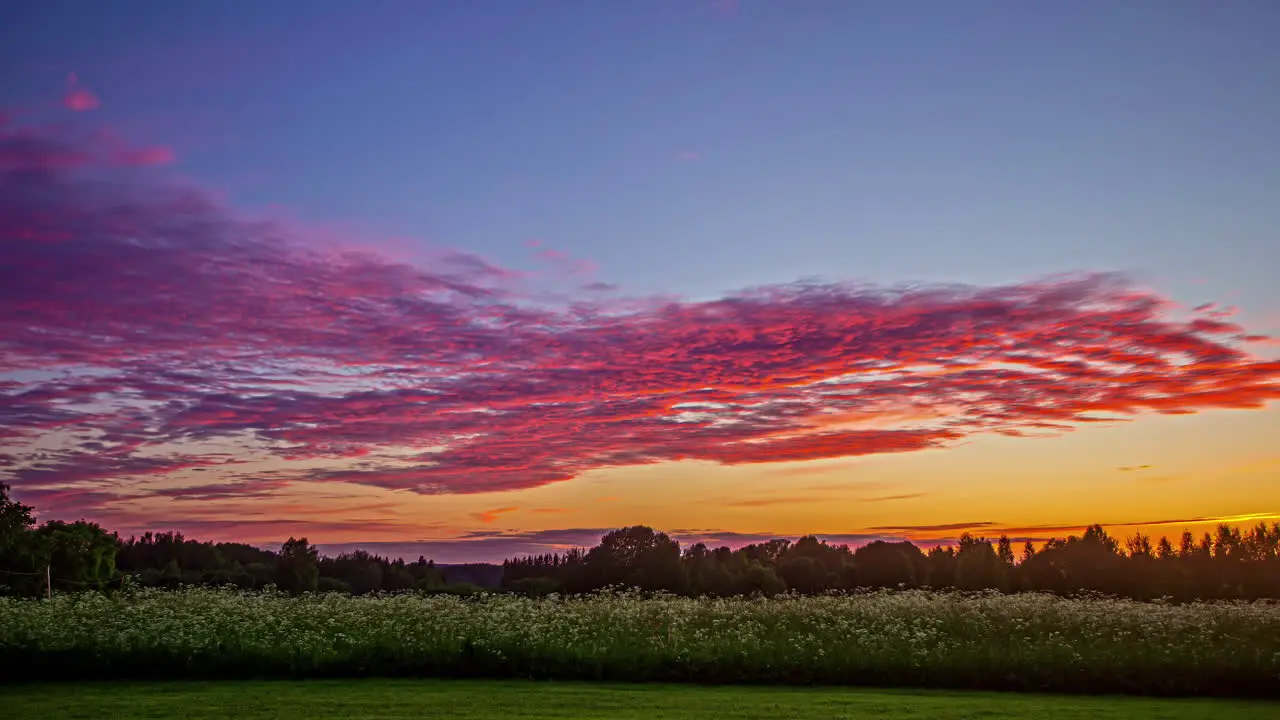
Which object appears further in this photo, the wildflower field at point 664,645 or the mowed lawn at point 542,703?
the wildflower field at point 664,645

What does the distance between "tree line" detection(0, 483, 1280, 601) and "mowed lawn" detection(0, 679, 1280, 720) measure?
34.8 feet

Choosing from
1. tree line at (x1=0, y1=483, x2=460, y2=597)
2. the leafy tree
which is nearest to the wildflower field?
tree line at (x1=0, y1=483, x2=460, y2=597)

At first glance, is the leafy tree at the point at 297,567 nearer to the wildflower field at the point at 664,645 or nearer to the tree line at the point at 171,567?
the tree line at the point at 171,567

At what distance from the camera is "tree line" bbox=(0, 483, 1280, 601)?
32094 mm

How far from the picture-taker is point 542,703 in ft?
55.4

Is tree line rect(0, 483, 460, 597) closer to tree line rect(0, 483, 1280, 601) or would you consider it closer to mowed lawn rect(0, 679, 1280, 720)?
tree line rect(0, 483, 1280, 601)

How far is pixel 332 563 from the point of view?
37375 millimetres

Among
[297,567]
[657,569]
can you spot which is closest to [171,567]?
[297,567]

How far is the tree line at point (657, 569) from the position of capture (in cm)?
3209

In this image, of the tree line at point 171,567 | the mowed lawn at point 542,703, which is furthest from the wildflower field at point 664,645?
the tree line at point 171,567

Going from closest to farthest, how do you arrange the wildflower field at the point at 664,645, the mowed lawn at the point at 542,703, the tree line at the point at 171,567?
the mowed lawn at the point at 542,703
the wildflower field at the point at 664,645
the tree line at the point at 171,567

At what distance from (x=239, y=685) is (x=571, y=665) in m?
6.69

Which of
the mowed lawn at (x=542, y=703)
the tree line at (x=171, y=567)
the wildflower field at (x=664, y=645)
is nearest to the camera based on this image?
the mowed lawn at (x=542, y=703)

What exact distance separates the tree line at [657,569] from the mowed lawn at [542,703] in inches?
418
